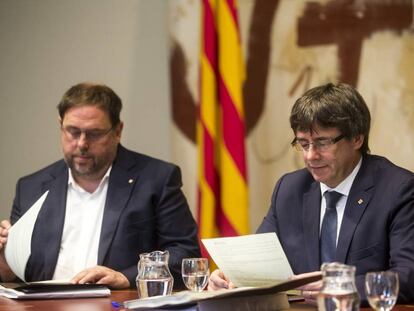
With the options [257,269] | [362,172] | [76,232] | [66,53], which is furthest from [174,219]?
[66,53]

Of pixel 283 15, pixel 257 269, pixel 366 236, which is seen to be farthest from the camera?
pixel 283 15

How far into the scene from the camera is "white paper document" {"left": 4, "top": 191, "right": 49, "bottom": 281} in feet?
11.0

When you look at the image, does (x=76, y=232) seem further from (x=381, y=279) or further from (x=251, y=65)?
(x=381, y=279)

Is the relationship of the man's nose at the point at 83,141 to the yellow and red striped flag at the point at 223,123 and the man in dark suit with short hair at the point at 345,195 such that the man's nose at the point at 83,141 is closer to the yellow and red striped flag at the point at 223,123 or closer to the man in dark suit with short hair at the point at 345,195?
the yellow and red striped flag at the point at 223,123

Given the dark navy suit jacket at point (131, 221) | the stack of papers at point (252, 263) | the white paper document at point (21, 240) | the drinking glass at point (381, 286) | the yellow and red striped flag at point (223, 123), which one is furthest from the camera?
the yellow and red striped flag at point (223, 123)

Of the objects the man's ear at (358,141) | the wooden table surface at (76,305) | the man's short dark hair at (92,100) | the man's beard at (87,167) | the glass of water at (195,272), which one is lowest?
the wooden table surface at (76,305)

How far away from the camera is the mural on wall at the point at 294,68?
15.0 feet

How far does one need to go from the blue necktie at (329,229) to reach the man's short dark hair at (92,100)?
1.28 metres

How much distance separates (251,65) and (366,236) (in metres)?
1.96

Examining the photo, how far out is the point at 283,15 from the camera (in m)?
4.81

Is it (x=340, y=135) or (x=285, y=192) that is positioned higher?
(x=340, y=135)

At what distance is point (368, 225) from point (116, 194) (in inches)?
53.0

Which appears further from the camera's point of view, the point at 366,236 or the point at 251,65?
the point at 251,65

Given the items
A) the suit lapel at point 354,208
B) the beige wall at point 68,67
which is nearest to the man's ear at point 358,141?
the suit lapel at point 354,208
